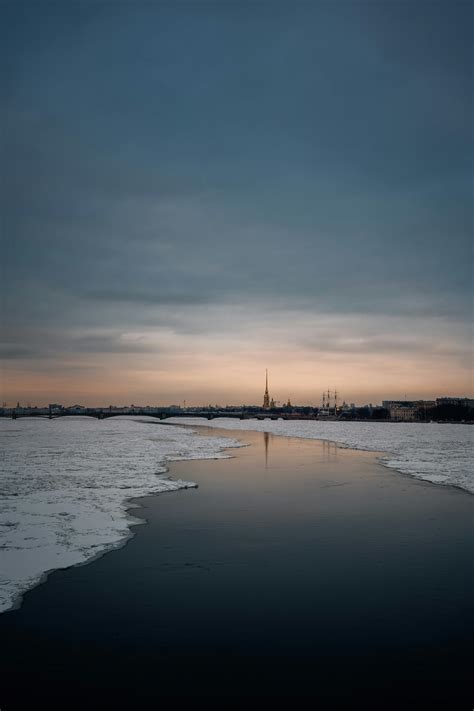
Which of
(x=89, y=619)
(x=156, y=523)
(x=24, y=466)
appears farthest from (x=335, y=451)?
(x=89, y=619)

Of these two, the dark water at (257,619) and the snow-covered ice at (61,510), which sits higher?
the snow-covered ice at (61,510)

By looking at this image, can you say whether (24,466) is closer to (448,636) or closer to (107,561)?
(107,561)

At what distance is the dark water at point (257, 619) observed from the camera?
596cm

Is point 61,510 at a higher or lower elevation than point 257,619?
higher

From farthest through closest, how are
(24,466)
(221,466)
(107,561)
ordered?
(221,466)
(24,466)
(107,561)

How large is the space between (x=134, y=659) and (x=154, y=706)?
101 centimetres

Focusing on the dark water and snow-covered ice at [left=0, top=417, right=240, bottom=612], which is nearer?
the dark water

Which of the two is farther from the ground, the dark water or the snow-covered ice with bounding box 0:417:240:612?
the snow-covered ice with bounding box 0:417:240:612

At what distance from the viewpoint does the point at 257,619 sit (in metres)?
7.67

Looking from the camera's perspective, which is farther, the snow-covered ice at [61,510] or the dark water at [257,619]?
the snow-covered ice at [61,510]

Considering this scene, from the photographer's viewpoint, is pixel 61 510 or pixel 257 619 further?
pixel 61 510

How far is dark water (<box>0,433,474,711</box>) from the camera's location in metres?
5.96

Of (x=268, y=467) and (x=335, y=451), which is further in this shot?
(x=335, y=451)

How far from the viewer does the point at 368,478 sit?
Answer: 909 inches
